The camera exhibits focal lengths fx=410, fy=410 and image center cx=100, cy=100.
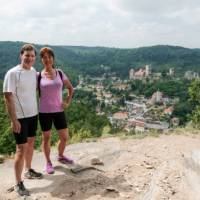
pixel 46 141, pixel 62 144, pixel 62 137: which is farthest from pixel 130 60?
pixel 46 141

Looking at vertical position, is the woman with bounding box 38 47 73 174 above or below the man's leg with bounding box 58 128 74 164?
above

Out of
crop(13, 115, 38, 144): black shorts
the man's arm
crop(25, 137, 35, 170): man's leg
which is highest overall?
the man's arm

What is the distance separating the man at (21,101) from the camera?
504cm

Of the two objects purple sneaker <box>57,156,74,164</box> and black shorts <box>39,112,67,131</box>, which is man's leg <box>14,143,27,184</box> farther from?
purple sneaker <box>57,156,74,164</box>

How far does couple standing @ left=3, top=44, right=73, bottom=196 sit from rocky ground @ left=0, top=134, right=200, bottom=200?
12.4 inches

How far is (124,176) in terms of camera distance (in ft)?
18.8

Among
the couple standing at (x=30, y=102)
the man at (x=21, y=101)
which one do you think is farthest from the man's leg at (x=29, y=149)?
the man at (x=21, y=101)

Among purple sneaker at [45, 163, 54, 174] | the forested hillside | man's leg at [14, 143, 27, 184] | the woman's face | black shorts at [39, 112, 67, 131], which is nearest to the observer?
man's leg at [14, 143, 27, 184]

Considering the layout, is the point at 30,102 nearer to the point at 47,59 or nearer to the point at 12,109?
the point at 12,109

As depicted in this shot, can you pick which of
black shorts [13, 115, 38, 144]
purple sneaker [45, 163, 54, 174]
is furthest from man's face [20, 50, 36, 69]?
purple sneaker [45, 163, 54, 174]

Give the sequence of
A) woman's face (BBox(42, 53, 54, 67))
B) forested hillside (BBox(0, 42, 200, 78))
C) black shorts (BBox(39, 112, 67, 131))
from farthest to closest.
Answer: forested hillside (BBox(0, 42, 200, 78)), black shorts (BBox(39, 112, 67, 131)), woman's face (BBox(42, 53, 54, 67))

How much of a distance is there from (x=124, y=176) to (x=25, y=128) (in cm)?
156

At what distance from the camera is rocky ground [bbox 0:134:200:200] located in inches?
198

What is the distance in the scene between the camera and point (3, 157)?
7680 millimetres
